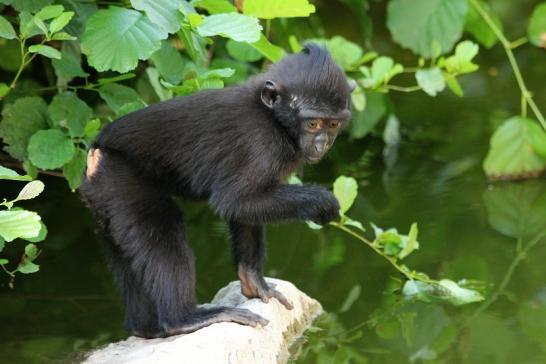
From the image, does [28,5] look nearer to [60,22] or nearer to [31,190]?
[60,22]

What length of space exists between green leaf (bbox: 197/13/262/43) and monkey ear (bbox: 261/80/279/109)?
29 centimetres

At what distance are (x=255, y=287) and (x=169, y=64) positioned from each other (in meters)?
Result: 1.37

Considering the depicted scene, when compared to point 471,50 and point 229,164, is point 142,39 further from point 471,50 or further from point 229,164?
point 471,50

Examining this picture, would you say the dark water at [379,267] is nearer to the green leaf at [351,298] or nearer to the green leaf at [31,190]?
the green leaf at [351,298]

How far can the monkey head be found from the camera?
5.20 metres

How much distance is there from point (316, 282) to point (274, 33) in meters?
2.47

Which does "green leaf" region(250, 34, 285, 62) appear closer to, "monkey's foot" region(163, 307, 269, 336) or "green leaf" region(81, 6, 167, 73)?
"green leaf" region(81, 6, 167, 73)

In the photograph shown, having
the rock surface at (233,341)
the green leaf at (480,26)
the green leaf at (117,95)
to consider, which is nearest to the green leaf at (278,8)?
the green leaf at (117,95)

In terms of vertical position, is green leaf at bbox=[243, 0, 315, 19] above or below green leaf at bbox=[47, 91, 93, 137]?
above

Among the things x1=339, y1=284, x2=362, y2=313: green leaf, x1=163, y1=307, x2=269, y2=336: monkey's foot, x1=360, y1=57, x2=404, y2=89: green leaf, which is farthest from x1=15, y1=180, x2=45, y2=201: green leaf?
Answer: x1=360, y1=57, x2=404, y2=89: green leaf

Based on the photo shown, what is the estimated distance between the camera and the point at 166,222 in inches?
207

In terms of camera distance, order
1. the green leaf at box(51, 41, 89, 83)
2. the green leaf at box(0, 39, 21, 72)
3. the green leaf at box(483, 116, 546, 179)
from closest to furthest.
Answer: the green leaf at box(51, 41, 89, 83) → the green leaf at box(0, 39, 21, 72) → the green leaf at box(483, 116, 546, 179)

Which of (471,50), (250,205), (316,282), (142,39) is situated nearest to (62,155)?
(142,39)

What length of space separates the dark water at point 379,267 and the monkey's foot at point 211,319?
55 centimetres
